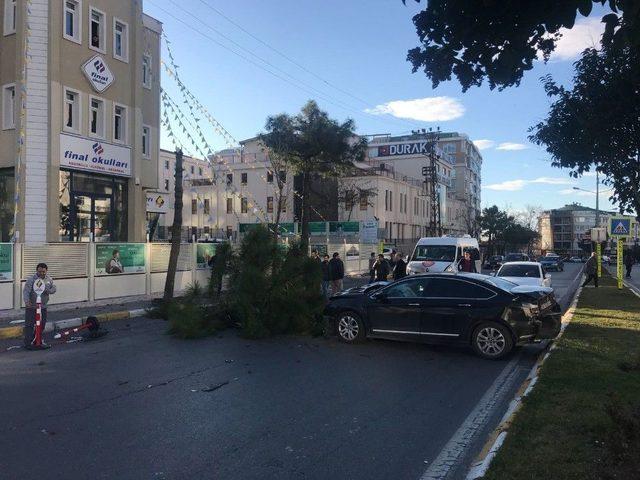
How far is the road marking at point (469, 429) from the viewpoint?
16.3 ft

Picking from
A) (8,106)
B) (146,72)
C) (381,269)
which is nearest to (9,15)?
(8,106)

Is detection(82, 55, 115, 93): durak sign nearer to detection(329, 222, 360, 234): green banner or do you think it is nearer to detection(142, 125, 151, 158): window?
detection(142, 125, 151, 158): window

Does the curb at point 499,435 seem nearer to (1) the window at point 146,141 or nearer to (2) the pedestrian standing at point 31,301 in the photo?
(2) the pedestrian standing at point 31,301

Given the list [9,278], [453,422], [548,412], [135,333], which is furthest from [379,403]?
[9,278]

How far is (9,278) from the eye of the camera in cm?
1449

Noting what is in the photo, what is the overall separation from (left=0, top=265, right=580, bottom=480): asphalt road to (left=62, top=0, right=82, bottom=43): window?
1362cm

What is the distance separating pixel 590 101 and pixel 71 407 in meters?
10.5

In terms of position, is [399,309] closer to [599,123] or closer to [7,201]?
[599,123]

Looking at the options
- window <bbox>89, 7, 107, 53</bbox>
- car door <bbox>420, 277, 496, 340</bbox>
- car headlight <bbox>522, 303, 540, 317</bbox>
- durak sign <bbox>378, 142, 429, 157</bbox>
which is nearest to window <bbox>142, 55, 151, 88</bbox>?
window <bbox>89, 7, 107, 53</bbox>

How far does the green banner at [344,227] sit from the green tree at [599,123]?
105ft

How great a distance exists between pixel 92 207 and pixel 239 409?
A: 57.2 feet

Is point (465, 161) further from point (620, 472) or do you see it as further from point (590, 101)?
point (620, 472)

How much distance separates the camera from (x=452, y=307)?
10.2 metres

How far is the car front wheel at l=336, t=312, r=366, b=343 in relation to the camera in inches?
438
